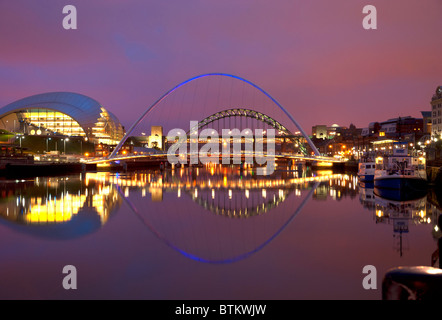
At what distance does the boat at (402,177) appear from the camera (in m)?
33.6

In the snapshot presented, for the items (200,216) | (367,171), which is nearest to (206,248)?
(200,216)

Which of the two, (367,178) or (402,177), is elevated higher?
(402,177)

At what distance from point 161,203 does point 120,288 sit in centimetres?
1851

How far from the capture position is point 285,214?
22.0 metres

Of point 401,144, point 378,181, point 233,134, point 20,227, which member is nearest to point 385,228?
point 20,227

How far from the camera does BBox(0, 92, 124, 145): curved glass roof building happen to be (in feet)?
347

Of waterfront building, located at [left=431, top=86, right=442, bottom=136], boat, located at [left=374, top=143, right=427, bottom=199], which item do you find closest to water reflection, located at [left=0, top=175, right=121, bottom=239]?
boat, located at [left=374, top=143, right=427, bottom=199]

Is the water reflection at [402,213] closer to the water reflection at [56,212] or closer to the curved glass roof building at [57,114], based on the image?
the water reflection at [56,212]

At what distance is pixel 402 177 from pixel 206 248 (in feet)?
83.4

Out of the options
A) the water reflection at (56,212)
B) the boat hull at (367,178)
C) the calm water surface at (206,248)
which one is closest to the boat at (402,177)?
the boat hull at (367,178)

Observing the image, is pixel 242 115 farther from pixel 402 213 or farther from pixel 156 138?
pixel 402 213

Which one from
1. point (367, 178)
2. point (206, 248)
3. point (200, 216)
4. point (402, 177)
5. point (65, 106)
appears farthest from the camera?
point (65, 106)

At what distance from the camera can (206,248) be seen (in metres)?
13.6
